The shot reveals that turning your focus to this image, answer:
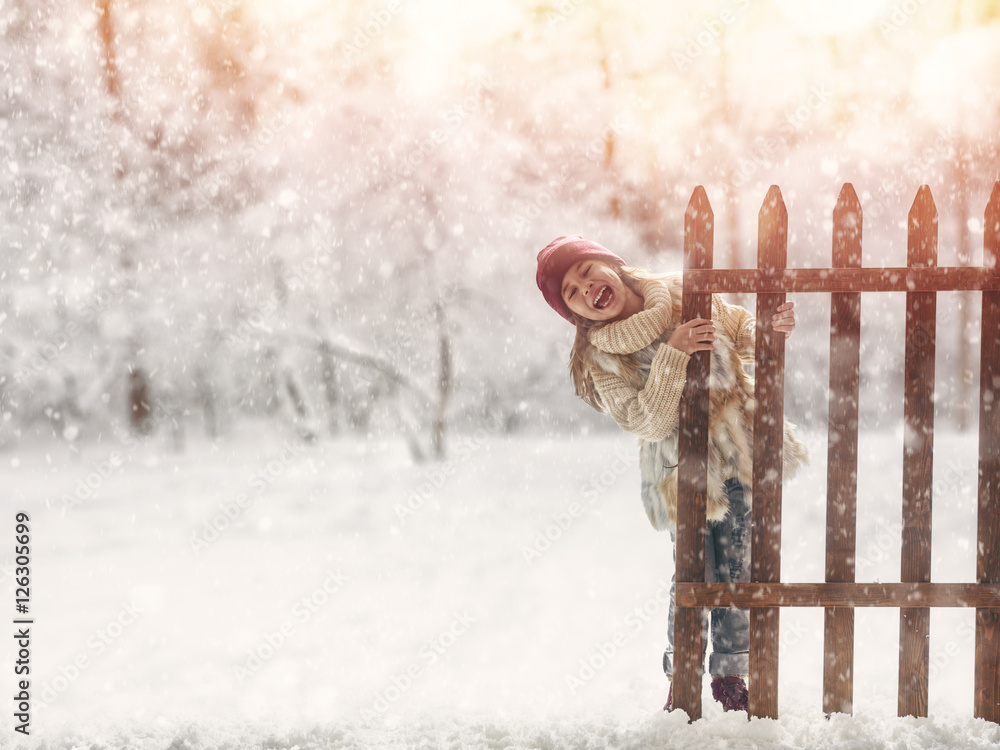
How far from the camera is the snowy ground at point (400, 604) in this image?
216 centimetres

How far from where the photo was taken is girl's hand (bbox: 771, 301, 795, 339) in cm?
197

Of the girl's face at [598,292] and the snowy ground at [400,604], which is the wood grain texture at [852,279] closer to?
the girl's face at [598,292]

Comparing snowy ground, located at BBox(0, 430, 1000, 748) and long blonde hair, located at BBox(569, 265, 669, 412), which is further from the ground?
long blonde hair, located at BBox(569, 265, 669, 412)

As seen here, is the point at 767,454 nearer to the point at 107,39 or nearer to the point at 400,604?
the point at 400,604

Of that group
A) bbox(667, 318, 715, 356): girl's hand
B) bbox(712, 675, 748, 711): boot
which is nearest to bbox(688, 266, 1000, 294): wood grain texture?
bbox(667, 318, 715, 356): girl's hand

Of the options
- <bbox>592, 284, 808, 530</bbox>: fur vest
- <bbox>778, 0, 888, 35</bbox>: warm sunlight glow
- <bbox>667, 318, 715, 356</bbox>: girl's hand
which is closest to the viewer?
<bbox>667, 318, 715, 356</bbox>: girl's hand

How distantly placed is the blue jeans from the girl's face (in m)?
0.71

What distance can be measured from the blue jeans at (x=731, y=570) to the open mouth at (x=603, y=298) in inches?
28.8

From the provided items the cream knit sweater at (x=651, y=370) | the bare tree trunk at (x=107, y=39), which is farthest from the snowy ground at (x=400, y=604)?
the bare tree trunk at (x=107, y=39)

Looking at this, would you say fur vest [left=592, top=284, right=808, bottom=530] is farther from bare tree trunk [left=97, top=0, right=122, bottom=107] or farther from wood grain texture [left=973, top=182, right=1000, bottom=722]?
bare tree trunk [left=97, top=0, right=122, bottom=107]

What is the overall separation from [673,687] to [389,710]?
1.02 meters

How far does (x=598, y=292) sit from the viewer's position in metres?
2.09

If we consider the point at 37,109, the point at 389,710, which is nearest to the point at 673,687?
the point at 389,710

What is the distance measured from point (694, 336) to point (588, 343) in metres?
0.36
